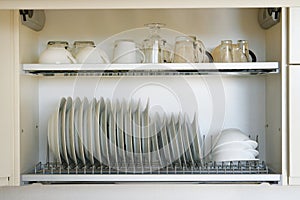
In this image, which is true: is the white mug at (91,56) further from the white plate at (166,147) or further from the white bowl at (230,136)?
the white bowl at (230,136)

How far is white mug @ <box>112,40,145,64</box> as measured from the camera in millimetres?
1361

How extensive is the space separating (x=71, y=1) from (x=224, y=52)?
0.43 metres

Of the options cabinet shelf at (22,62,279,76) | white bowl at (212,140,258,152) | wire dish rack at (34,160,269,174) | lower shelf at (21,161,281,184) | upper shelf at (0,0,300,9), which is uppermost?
upper shelf at (0,0,300,9)

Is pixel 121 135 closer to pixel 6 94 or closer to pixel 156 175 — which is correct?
pixel 156 175

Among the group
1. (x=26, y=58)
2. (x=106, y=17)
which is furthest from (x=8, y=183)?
(x=106, y=17)

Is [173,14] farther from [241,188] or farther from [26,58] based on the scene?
[241,188]

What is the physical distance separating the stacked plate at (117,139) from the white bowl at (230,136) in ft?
0.26

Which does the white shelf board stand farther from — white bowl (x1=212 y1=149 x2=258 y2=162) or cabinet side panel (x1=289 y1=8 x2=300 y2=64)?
→ white bowl (x1=212 y1=149 x2=258 y2=162)

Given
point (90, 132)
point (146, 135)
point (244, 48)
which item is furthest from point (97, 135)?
point (244, 48)

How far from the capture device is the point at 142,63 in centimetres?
131

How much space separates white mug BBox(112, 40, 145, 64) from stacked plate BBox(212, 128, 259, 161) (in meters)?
0.31

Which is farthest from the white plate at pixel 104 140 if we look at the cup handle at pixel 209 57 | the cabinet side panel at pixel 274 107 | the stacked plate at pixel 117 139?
the cabinet side panel at pixel 274 107

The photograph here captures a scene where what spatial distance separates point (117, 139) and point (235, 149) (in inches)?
12.3

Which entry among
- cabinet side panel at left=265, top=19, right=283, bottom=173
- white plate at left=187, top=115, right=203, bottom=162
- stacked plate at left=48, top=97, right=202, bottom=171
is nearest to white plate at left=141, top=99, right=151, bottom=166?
stacked plate at left=48, top=97, right=202, bottom=171
